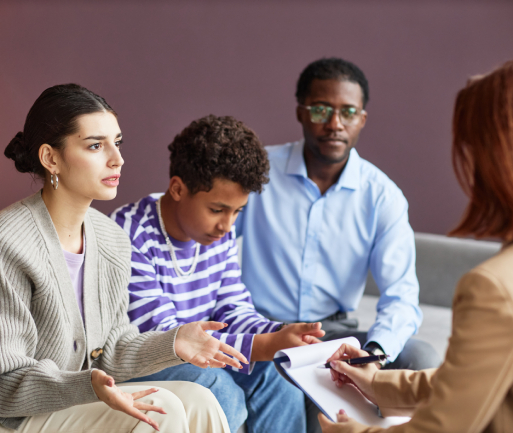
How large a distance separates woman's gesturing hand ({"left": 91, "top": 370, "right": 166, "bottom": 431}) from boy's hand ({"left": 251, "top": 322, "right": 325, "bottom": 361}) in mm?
403

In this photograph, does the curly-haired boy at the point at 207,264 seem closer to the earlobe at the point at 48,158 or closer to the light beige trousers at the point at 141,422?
the light beige trousers at the point at 141,422

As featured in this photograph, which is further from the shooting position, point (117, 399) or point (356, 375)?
point (356, 375)

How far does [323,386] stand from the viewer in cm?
124

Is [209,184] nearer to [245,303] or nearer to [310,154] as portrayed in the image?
[245,303]

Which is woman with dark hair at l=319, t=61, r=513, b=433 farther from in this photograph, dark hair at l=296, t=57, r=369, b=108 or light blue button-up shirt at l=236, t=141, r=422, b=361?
dark hair at l=296, t=57, r=369, b=108

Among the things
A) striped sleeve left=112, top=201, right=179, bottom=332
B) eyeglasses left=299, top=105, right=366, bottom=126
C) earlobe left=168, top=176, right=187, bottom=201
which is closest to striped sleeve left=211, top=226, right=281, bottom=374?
striped sleeve left=112, top=201, right=179, bottom=332

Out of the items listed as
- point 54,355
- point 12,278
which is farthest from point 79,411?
point 12,278

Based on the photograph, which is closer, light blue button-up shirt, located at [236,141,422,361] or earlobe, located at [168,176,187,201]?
earlobe, located at [168,176,187,201]

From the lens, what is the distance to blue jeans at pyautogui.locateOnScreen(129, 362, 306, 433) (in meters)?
1.44

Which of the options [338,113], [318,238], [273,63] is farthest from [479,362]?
[273,63]

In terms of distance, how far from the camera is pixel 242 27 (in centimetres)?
275

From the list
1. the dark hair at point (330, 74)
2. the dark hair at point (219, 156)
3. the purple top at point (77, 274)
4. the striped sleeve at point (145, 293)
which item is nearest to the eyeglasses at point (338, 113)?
→ the dark hair at point (330, 74)

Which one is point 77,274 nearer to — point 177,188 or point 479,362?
point 177,188

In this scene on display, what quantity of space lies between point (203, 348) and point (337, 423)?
406 mm
